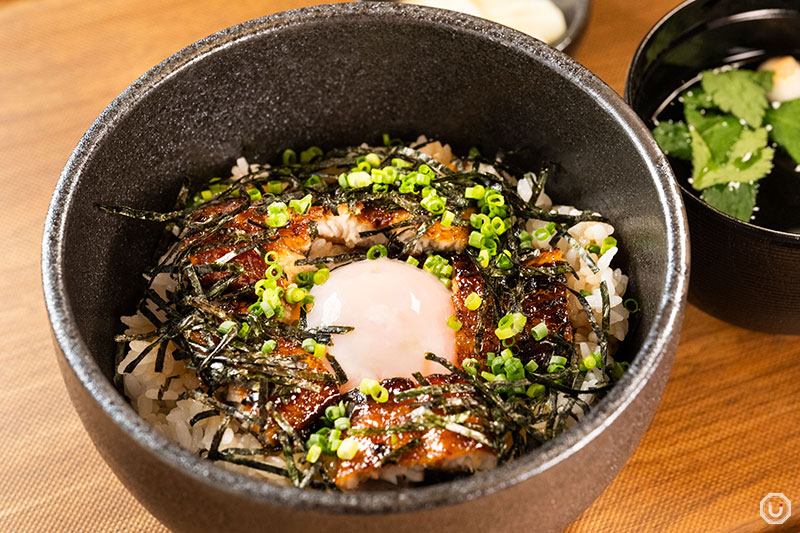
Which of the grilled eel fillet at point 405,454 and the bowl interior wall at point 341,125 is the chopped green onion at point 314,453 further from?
the bowl interior wall at point 341,125

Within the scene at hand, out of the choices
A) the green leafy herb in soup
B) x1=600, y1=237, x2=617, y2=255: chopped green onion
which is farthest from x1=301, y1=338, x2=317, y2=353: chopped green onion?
the green leafy herb in soup

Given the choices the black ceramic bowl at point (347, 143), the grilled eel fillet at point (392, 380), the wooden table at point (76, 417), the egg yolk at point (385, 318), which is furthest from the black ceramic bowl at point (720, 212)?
the egg yolk at point (385, 318)

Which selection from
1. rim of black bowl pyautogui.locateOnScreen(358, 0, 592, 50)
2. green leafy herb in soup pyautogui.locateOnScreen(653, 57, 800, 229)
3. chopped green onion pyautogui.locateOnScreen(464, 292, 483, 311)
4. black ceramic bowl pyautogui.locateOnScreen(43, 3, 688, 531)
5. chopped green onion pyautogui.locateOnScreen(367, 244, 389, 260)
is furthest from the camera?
rim of black bowl pyautogui.locateOnScreen(358, 0, 592, 50)

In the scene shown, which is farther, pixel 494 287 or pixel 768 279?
pixel 768 279

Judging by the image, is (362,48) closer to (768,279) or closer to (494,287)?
(494,287)

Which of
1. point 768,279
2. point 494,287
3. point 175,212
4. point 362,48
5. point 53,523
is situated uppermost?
point 362,48

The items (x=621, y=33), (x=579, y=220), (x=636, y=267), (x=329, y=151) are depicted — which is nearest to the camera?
(x=636, y=267)

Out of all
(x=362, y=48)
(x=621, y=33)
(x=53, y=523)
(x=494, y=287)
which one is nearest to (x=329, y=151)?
(x=362, y=48)

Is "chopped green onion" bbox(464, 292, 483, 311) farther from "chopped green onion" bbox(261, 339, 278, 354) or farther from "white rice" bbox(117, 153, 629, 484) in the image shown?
"chopped green onion" bbox(261, 339, 278, 354)
